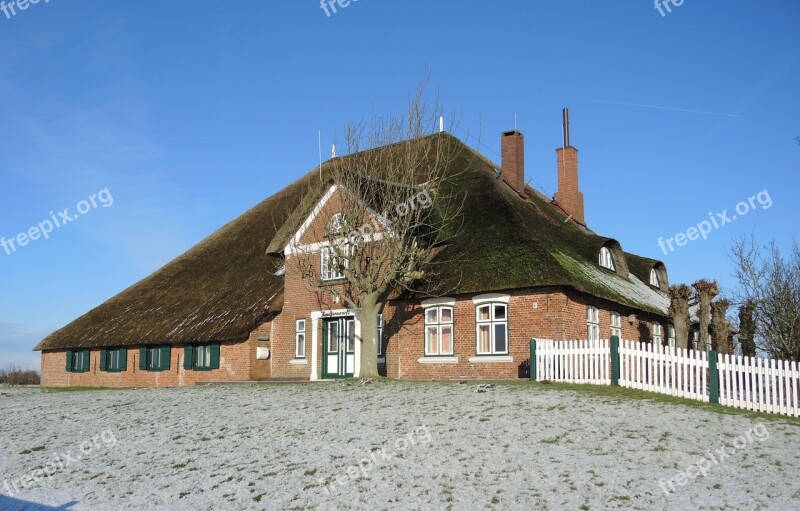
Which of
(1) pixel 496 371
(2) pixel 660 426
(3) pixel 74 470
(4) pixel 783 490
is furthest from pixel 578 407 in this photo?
(3) pixel 74 470

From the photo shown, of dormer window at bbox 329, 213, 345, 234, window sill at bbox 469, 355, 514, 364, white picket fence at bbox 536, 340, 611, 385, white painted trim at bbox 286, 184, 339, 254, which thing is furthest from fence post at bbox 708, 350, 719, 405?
white painted trim at bbox 286, 184, 339, 254

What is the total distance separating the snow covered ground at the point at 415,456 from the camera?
1058cm

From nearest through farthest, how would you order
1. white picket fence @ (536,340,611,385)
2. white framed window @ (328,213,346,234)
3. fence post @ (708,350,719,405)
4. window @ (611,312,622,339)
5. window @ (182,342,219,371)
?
1. fence post @ (708,350,719,405)
2. white picket fence @ (536,340,611,385)
3. white framed window @ (328,213,346,234)
4. window @ (611,312,622,339)
5. window @ (182,342,219,371)

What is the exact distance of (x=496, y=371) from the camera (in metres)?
21.9

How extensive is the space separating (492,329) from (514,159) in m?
9.77

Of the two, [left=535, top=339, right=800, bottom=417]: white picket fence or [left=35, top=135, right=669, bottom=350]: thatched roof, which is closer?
[left=535, top=339, right=800, bottom=417]: white picket fence

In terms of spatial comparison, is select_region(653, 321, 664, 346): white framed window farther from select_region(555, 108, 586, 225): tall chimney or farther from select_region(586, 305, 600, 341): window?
select_region(555, 108, 586, 225): tall chimney

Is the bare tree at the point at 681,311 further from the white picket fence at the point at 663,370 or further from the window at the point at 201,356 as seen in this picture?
the window at the point at 201,356

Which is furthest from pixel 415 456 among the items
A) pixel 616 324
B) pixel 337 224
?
pixel 616 324

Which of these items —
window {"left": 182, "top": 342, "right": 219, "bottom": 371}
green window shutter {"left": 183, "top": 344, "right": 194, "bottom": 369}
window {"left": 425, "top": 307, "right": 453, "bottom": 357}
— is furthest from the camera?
green window shutter {"left": 183, "top": 344, "right": 194, "bottom": 369}

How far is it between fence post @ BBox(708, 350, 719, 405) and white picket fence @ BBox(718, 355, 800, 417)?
3.2 inches

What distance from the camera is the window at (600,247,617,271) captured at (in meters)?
27.2

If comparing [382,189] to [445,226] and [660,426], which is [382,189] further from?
[660,426]

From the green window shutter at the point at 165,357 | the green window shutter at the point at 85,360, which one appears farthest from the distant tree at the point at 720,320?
the green window shutter at the point at 85,360
